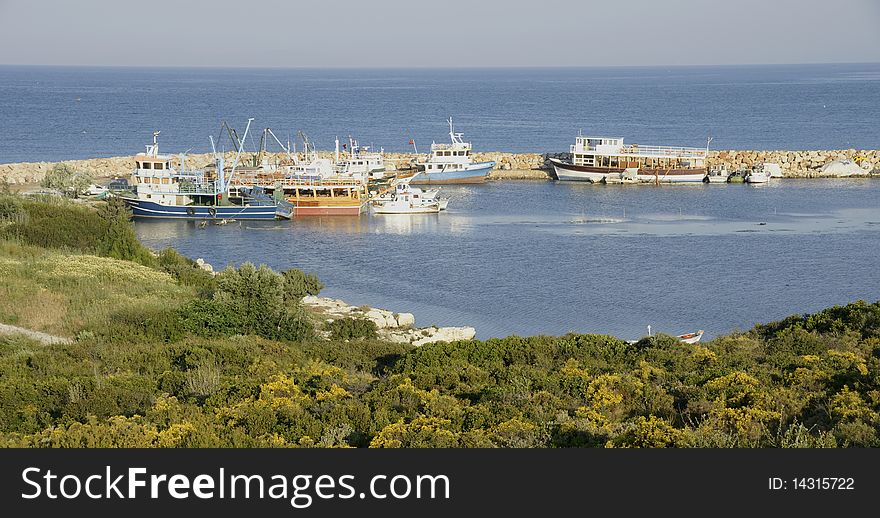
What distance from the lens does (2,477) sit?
181 inches

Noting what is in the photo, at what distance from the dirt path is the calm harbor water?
7137mm

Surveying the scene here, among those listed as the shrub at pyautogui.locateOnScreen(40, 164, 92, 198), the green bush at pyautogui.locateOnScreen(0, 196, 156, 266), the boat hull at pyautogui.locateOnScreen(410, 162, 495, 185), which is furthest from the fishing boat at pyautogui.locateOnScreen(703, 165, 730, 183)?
the green bush at pyautogui.locateOnScreen(0, 196, 156, 266)

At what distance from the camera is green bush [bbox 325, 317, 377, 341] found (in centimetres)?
1300

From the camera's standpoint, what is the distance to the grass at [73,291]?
11547mm

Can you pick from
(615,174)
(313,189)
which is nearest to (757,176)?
(615,174)

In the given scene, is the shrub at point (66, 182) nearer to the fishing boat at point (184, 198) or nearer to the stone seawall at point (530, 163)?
the fishing boat at point (184, 198)

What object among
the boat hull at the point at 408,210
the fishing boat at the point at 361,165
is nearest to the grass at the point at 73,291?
the boat hull at the point at 408,210

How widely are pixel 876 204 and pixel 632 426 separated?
97.2ft

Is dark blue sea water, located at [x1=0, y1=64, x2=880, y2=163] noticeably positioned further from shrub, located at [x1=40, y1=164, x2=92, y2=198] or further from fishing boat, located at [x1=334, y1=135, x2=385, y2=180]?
fishing boat, located at [x1=334, y1=135, x2=385, y2=180]

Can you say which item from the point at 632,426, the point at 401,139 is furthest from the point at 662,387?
the point at 401,139

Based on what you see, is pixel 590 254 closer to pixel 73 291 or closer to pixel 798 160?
pixel 73 291

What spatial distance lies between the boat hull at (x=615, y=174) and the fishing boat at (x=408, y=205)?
9452mm

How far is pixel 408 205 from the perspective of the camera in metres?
31.5

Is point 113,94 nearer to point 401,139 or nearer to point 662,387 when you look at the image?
point 401,139
